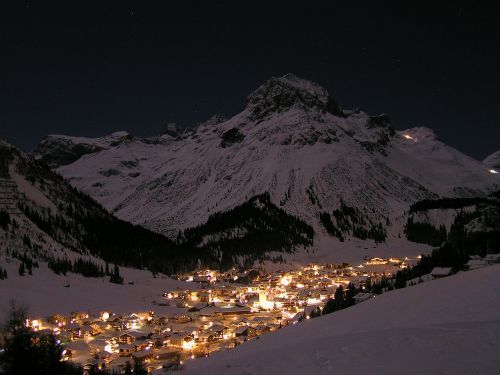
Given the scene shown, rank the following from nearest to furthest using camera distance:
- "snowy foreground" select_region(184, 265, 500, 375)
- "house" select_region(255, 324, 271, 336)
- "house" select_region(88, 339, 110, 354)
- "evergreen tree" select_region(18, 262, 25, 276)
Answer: "snowy foreground" select_region(184, 265, 500, 375)
"house" select_region(88, 339, 110, 354)
"house" select_region(255, 324, 271, 336)
"evergreen tree" select_region(18, 262, 25, 276)

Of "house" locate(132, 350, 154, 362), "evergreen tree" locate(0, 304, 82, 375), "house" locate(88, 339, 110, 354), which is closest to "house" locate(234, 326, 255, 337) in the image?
"house" locate(132, 350, 154, 362)

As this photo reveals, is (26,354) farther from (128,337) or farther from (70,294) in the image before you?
(70,294)

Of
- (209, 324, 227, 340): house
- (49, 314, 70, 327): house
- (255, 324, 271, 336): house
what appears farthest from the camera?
(49, 314, 70, 327): house

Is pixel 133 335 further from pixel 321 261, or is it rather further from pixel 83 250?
pixel 321 261

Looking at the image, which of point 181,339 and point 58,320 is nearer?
point 181,339

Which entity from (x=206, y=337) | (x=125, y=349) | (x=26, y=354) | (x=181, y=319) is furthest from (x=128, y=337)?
(x=26, y=354)

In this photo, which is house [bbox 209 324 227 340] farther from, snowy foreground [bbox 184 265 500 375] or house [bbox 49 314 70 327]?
snowy foreground [bbox 184 265 500 375]
